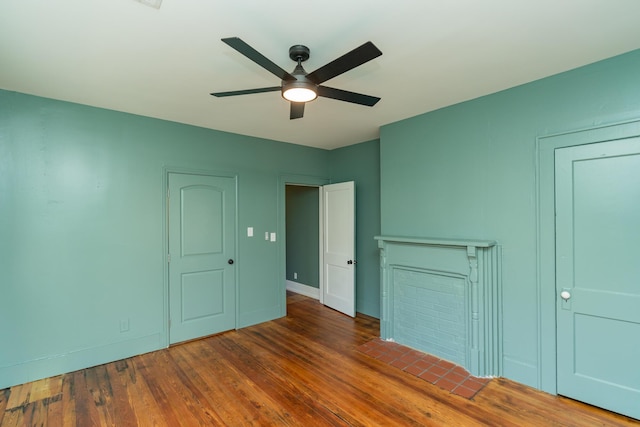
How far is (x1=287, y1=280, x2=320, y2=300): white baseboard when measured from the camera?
5.64 meters

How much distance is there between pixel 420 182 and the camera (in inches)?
138

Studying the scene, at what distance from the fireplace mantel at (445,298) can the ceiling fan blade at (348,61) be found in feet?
6.82

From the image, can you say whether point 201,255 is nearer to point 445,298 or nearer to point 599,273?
point 445,298

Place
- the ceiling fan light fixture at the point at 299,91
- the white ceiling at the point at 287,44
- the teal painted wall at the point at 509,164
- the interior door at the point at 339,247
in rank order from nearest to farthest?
the white ceiling at the point at 287,44, the ceiling fan light fixture at the point at 299,91, the teal painted wall at the point at 509,164, the interior door at the point at 339,247

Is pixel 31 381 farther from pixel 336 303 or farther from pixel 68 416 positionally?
pixel 336 303

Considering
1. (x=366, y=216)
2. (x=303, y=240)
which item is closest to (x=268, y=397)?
(x=366, y=216)

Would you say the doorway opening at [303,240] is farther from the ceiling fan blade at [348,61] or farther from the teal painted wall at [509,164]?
the ceiling fan blade at [348,61]

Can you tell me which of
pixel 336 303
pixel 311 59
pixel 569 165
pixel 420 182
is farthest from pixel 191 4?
pixel 336 303

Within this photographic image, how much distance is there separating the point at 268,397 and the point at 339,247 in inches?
99.9

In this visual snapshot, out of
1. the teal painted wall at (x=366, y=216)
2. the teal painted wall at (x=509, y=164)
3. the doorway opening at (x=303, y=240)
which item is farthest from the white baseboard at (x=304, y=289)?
the teal painted wall at (x=509, y=164)

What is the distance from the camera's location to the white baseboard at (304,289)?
5.64 meters

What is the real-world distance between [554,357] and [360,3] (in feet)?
10.3

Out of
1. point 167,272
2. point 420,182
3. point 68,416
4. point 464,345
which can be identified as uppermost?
point 420,182

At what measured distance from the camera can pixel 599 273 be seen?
237cm
